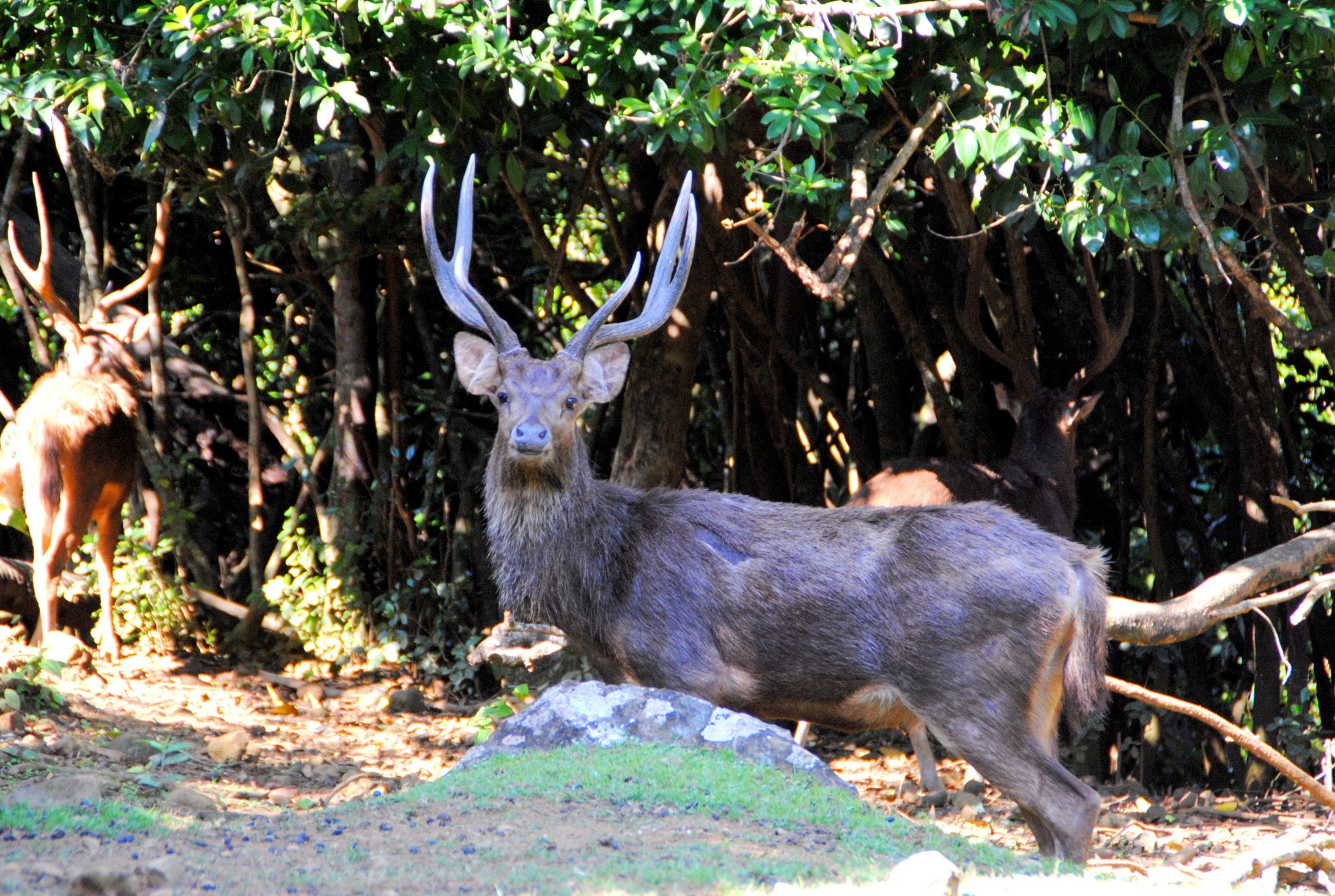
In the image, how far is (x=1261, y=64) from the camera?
17.2ft

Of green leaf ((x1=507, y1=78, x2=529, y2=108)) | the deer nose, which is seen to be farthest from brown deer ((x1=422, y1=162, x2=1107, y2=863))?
green leaf ((x1=507, y1=78, x2=529, y2=108))

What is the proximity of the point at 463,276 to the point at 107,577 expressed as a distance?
440 cm

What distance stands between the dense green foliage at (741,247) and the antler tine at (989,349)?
6 centimetres

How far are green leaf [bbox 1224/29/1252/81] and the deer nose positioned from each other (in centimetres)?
290

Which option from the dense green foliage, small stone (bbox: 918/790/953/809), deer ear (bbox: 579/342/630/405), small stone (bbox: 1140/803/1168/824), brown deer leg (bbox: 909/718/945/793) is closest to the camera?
the dense green foliage

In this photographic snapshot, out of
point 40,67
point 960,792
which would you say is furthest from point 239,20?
point 960,792

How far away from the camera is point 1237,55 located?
503cm

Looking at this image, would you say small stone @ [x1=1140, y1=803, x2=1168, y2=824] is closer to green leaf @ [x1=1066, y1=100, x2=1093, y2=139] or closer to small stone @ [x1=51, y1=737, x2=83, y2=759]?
green leaf @ [x1=1066, y1=100, x2=1093, y2=139]

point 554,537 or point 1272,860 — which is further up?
point 554,537

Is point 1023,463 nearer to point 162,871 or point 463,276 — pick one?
point 463,276

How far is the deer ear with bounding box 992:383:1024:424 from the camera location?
7816mm

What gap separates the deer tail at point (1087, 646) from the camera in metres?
4.79

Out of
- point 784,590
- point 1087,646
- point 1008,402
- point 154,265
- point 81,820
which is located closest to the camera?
point 81,820

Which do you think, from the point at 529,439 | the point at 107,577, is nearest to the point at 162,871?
the point at 529,439
